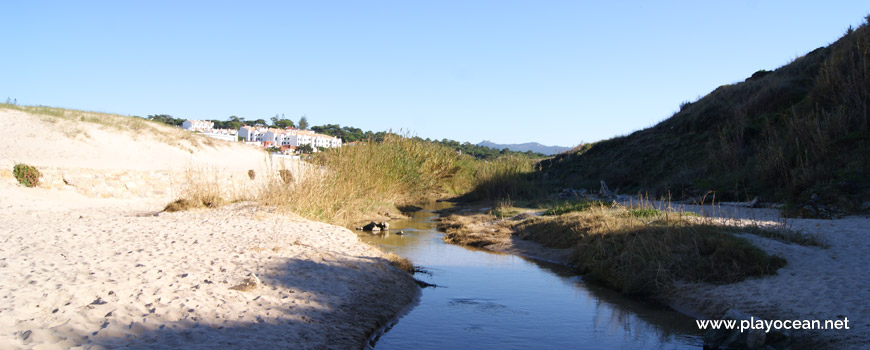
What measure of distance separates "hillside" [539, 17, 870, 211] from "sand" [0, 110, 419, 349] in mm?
12471

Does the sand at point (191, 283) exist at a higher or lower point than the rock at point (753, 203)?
lower

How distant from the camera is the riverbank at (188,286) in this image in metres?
4.79

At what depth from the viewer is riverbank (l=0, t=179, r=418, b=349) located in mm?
4785

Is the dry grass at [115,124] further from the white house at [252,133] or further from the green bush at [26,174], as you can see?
the white house at [252,133]

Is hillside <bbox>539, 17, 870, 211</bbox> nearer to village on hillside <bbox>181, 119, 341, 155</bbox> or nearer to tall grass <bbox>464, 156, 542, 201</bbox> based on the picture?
tall grass <bbox>464, 156, 542, 201</bbox>

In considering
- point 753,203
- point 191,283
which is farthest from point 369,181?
point 191,283

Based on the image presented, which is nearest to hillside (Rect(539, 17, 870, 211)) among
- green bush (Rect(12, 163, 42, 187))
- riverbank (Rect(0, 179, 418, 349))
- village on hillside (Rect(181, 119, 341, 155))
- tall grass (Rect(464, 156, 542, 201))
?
tall grass (Rect(464, 156, 542, 201))

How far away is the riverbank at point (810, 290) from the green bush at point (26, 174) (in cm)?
1869

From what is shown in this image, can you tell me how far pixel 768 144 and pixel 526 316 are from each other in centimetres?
1587

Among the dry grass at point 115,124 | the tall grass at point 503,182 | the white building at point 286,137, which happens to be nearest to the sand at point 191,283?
the tall grass at point 503,182

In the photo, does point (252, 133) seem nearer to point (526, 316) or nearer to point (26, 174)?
point (26, 174)

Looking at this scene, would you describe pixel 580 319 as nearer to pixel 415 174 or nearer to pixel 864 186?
pixel 864 186

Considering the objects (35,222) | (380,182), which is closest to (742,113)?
(380,182)

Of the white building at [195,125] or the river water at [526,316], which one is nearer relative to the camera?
the river water at [526,316]
